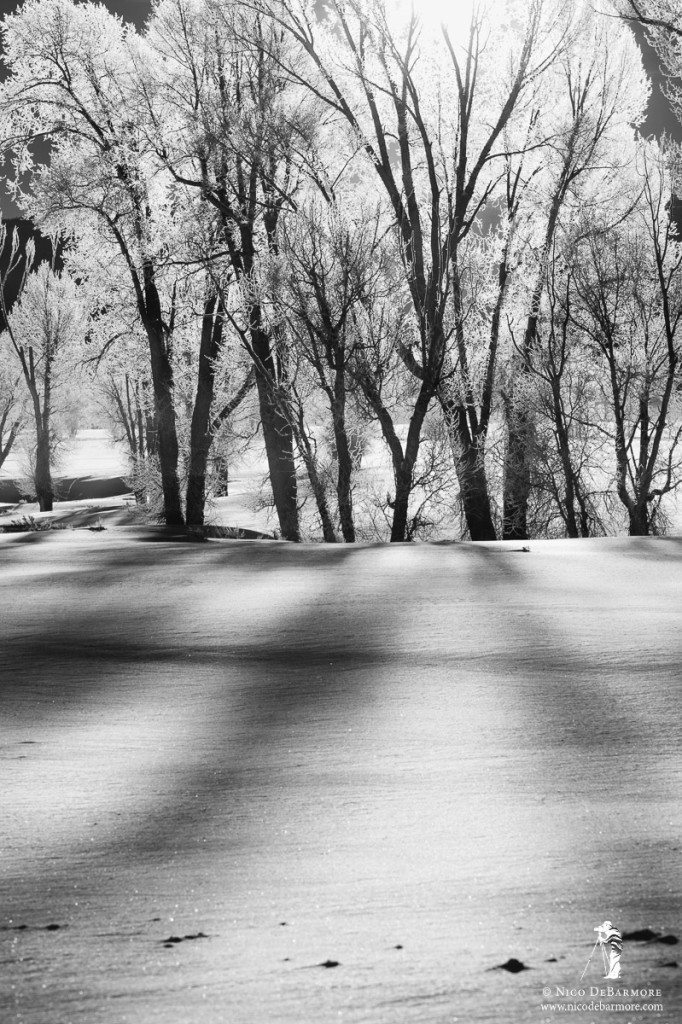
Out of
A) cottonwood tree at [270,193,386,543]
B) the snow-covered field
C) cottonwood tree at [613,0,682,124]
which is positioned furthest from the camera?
cottonwood tree at [270,193,386,543]

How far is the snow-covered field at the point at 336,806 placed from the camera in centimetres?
115

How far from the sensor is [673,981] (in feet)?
3.68

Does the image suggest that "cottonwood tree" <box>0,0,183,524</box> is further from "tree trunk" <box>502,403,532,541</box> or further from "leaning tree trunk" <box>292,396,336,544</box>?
"tree trunk" <box>502,403,532,541</box>

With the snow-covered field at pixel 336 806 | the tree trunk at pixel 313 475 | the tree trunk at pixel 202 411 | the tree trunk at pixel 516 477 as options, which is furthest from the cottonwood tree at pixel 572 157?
the snow-covered field at pixel 336 806

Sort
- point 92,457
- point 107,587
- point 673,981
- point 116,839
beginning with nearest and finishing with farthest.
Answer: point 673,981
point 116,839
point 107,587
point 92,457

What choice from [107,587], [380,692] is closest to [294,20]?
[107,587]

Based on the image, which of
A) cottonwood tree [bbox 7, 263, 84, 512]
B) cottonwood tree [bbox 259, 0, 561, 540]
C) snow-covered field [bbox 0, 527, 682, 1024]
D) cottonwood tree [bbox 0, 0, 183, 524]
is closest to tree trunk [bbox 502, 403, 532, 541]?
cottonwood tree [bbox 259, 0, 561, 540]

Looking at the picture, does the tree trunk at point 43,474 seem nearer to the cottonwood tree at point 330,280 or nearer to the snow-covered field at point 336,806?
the cottonwood tree at point 330,280

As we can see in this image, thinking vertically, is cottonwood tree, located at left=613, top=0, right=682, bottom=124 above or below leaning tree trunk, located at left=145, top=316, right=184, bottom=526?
above

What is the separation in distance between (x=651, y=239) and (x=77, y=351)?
387 inches

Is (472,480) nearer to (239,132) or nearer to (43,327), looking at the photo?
(239,132)

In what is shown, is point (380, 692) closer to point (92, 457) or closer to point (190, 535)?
point (190, 535)

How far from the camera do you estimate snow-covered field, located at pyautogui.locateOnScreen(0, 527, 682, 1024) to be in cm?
115

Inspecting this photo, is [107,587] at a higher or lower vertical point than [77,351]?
lower
